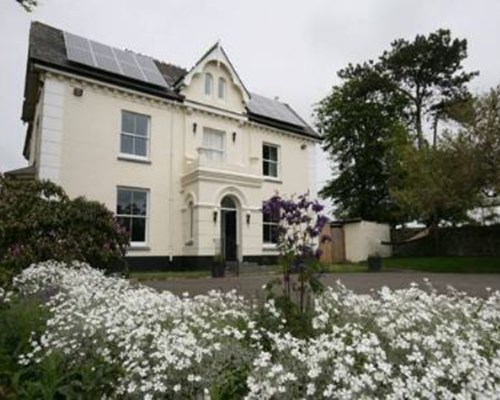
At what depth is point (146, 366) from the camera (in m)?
2.71

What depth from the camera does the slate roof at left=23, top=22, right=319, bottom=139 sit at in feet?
42.7

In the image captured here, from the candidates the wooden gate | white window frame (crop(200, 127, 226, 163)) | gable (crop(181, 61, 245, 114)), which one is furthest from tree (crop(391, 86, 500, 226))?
white window frame (crop(200, 127, 226, 163))

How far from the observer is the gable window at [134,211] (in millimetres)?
13984

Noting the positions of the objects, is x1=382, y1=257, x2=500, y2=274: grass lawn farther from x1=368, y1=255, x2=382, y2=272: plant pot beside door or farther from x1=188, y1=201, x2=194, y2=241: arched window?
x1=188, y1=201, x2=194, y2=241: arched window

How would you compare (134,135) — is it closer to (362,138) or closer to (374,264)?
(374,264)

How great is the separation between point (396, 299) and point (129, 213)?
1201 cm

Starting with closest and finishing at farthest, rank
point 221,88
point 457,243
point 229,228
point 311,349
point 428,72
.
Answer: point 311,349, point 229,228, point 221,88, point 457,243, point 428,72

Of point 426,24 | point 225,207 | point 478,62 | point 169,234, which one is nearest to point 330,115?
point 426,24

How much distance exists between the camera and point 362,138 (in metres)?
27.6

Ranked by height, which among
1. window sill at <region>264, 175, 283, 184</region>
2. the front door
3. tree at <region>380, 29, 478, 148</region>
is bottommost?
the front door

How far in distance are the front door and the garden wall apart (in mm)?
11589

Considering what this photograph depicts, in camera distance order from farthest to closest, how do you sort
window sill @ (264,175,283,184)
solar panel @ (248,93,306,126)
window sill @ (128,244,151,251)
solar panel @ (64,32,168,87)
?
1. solar panel @ (248,93,306,126)
2. window sill @ (264,175,283,184)
3. solar panel @ (64,32,168,87)
4. window sill @ (128,244,151,251)

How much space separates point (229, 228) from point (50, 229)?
25.6ft

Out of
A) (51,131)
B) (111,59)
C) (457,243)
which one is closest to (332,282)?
(51,131)
